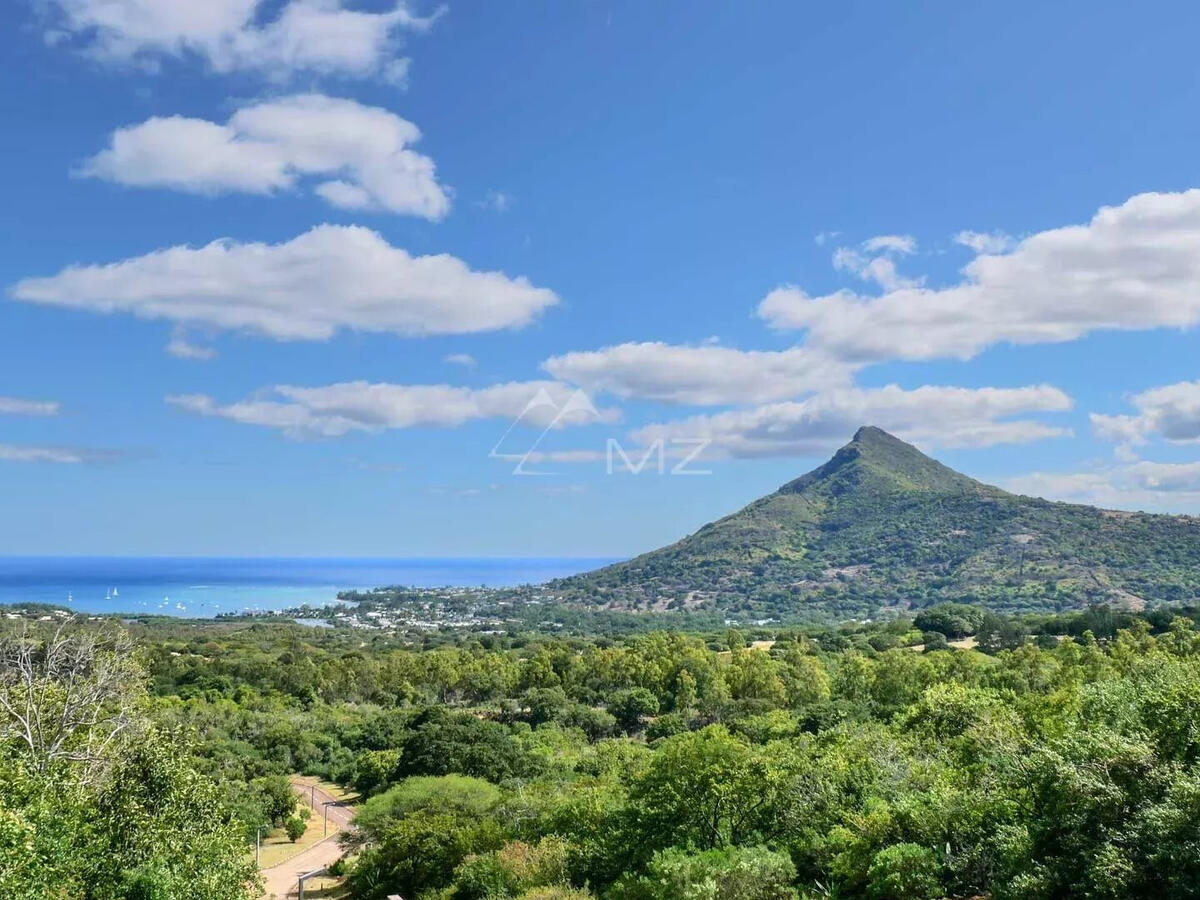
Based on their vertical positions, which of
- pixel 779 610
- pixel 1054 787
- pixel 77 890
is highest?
pixel 1054 787

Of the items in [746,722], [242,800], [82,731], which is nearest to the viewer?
[82,731]

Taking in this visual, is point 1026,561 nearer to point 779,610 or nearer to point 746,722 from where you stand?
point 779,610

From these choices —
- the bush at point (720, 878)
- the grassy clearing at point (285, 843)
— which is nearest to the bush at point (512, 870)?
the bush at point (720, 878)

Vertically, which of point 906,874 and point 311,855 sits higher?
point 906,874

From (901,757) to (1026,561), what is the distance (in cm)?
15498

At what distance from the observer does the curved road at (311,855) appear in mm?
28469

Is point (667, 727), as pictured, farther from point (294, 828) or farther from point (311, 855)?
point (311, 855)

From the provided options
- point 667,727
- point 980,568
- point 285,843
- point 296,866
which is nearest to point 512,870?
point 296,866

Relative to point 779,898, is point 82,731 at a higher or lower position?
higher

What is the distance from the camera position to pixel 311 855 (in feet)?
105

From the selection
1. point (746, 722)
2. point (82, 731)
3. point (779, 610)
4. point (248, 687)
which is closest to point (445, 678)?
point (248, 687)

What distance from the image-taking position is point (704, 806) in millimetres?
19594

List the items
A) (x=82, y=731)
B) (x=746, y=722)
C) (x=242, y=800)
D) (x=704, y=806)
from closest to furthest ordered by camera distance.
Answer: (x=704, y=806), (x=82, y=731), (x=242, y=800), (x=746, y=722)

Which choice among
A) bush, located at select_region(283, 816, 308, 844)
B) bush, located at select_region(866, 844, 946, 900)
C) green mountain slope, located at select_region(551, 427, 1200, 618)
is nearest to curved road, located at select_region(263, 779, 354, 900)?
bush, located at select_region(283, 816, 308, 844)
